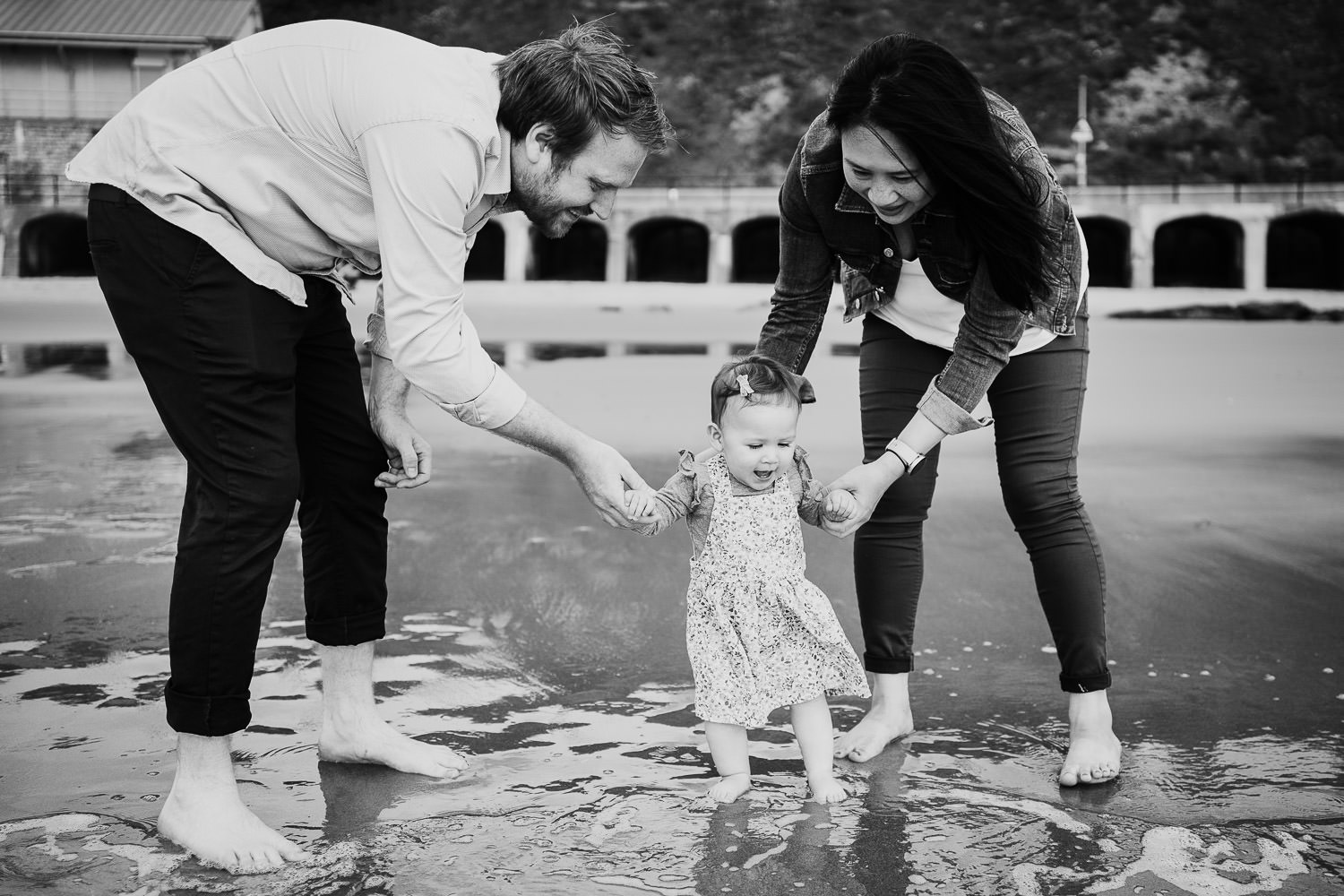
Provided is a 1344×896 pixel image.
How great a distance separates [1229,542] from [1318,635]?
1.27 metres

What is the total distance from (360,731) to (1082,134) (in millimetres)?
38566

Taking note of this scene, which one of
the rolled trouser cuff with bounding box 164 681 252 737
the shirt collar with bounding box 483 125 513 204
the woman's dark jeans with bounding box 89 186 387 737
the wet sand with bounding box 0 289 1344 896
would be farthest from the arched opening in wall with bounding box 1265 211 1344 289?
the rolled trouser cuff with bounding box 164 681 252 737

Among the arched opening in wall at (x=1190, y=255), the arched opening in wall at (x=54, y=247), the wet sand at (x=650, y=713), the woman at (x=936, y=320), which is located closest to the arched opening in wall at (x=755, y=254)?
the arched opening in wall at (x=1190, y=255)

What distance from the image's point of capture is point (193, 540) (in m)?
2.92

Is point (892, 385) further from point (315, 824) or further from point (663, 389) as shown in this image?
point (663, 389)

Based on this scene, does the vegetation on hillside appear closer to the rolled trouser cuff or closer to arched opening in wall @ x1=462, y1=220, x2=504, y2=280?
arched opening in wall @ x1=462, y1=220, x2=504, y2=280

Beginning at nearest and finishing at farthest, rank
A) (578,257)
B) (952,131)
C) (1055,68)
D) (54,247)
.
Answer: (952,131)
(54,247)
(578,257)
(1055,68)

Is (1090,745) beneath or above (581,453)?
beneath

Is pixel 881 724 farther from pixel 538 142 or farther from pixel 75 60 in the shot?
pixel 75 60

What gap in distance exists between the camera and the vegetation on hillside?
46.8m

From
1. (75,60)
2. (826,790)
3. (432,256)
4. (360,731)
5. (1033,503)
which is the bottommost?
(826,790)

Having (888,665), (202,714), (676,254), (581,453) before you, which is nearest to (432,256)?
(581,453)

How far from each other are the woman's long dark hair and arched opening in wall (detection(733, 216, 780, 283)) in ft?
131

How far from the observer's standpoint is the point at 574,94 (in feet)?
9.07
